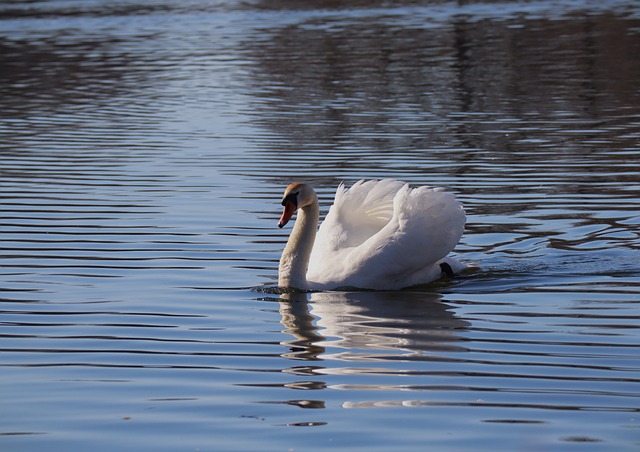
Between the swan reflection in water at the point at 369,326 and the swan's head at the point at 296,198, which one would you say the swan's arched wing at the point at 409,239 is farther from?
the swan's head at the point at 296,198

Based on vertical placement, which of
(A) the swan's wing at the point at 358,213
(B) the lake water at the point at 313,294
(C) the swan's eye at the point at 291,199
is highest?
(C) the swan's eye at the point at 291,199

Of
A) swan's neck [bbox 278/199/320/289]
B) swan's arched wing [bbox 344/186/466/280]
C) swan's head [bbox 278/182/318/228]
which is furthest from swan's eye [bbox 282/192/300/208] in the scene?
swan's arched wing [bbox 344/186/466/280]

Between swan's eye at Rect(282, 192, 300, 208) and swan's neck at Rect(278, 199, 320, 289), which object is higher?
swan's eye at Rect(282, 192, 300, 208)

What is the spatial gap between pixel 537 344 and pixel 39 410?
3168mm

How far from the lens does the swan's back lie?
10734 millimetres

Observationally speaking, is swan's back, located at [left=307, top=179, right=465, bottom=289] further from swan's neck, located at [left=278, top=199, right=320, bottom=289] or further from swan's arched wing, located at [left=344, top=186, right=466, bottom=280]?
swan's neck, located at [left=278, top=199, right=320, bottom=289]

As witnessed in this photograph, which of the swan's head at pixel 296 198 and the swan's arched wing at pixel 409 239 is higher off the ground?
the swan's head at pixel 296 198

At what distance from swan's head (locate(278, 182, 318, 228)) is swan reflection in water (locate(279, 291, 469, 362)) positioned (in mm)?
714

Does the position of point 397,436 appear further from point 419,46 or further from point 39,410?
point 419,46

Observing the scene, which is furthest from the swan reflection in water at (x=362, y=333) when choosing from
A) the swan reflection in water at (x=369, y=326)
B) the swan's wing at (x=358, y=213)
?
the swan's wing at (x=358, y=213)

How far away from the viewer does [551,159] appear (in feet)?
56.2

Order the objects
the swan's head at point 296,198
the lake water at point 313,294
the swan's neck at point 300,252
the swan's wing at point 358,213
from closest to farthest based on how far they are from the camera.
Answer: the lake water at point 313,294, the swan's neck at point 300,252, the swan's head at point 296,198, the swan's wing at point 358,213

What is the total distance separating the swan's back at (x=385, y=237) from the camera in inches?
423

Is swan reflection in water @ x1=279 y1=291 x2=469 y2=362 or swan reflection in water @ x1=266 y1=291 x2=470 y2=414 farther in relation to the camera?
swan reflection in water @ x1=279 y1=291 x2=469 y2=362
